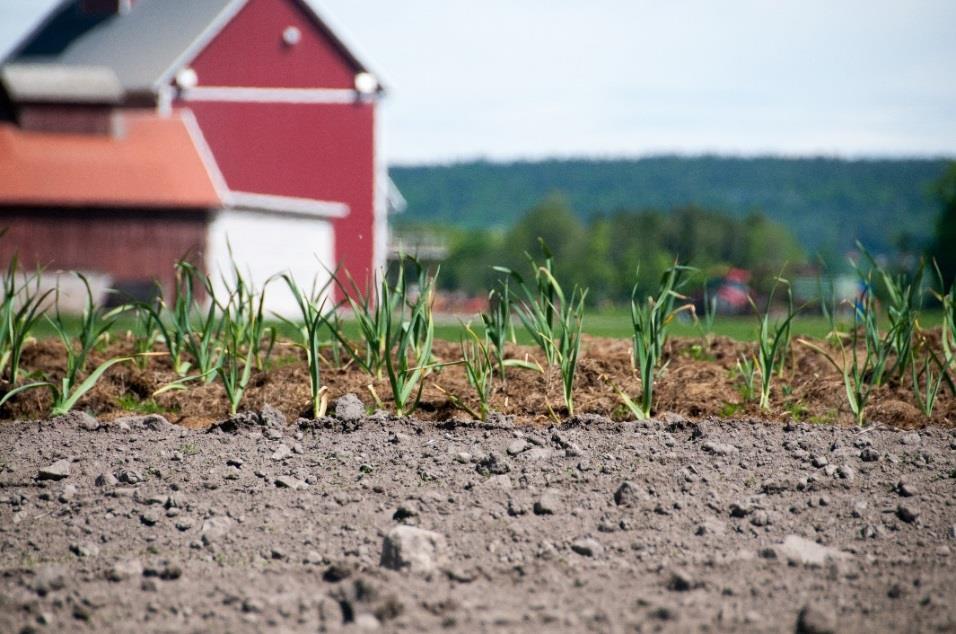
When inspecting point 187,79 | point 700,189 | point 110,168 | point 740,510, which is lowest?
point 740,510

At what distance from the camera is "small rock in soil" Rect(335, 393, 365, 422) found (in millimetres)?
3602

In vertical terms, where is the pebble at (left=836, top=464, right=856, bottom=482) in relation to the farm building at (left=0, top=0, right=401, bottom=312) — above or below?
below

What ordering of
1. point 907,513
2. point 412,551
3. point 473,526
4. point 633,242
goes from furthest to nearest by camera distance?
point 633,242 < point 907,513 < point 473,526 < point 412,551

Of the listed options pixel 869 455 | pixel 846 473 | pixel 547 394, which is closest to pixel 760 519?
pixel 846 473

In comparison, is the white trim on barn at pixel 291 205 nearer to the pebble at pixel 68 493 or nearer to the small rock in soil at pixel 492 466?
the pebble at pixel 68 493

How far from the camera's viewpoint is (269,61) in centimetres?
2211

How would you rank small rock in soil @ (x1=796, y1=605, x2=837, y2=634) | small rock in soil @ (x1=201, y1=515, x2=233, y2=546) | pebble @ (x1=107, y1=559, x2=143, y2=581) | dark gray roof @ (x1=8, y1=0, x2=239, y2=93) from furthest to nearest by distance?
dark gray roof @ (x1=8, y1=0, x2=239, y2=93) < small rock in soil @ (x1=201, y1=515, x2=233, y2=546) < pebble @ (x1=107, y1=559, x2=143, y2=581) < small rock in soil @ (x1=796, y1=605, x2=837, y2=634)

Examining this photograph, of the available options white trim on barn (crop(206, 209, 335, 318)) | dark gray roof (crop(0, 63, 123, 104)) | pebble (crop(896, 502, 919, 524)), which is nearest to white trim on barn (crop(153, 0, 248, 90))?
dark gray roof (crop(0, 63, 123, 104))

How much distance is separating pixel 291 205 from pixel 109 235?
3.61 metres

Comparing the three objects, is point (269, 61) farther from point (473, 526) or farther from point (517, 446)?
point (473, 526)

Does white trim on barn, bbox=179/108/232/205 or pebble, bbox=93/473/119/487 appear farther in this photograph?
white trim on barn, bbox=179/108/232/205

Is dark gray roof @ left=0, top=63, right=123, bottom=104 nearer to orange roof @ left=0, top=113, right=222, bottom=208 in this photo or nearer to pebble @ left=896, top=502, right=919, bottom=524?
orange roof @ left=0, top=113, right=222, bottom=208

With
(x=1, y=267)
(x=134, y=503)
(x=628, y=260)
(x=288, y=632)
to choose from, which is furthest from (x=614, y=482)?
(x=628, y=260)

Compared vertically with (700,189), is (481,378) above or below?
below
